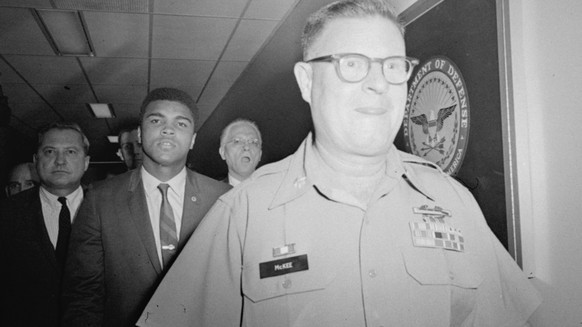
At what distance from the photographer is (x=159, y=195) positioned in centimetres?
172

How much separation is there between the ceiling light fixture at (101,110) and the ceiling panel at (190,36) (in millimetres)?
2680

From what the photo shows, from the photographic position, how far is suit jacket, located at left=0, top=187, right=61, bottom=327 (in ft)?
5.87

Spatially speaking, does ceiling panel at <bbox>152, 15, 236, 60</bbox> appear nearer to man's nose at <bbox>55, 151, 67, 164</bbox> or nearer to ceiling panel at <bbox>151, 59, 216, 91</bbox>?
ceiling panel at <bbox>151, 59, 216, 91</bbox>

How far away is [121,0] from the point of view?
312cm

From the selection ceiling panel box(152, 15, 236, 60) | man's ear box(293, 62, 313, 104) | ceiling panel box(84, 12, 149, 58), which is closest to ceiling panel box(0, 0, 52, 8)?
ceiling panel box(84, 12, 149, 58)

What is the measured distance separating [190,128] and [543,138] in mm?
1365

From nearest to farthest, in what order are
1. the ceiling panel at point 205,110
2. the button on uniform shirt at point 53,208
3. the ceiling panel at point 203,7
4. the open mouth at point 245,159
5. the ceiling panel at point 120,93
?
the button on uniform shirt at point 53,208, the open mouth at point 245,159, the ceiling panel at point 203,7, the ceiling panel at point 120,93, the ceiling panel at point 205,110

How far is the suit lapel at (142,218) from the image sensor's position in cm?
154

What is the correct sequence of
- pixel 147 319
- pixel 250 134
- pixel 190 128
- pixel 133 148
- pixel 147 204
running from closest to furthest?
pixel 147 319 → pixel 147 204 → pixel 190 128 → pixel 250 134 → pixel 133 148

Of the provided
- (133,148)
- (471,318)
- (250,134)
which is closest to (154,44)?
(133,148)

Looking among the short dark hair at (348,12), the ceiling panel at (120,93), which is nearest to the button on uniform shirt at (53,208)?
the short dark hair at (348,12)

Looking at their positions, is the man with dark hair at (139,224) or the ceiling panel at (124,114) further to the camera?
the ceiling panel at (124,114)

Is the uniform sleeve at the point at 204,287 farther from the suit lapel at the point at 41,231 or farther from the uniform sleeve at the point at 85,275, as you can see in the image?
the suit lapel at the point at 41,231

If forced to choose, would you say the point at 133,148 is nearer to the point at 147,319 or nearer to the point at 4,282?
the point at 4,282
